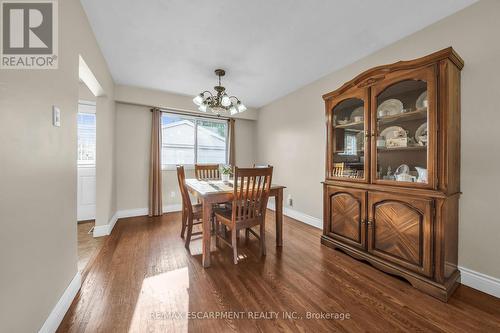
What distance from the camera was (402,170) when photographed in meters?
1.96

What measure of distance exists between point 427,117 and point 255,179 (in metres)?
1.63

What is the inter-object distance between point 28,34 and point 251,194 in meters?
2.02

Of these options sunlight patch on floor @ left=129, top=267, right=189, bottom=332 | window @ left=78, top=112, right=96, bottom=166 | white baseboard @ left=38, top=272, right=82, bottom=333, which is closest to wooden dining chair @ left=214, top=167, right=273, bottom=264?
sunlight patch on floor @ left=129, top=267, right=189, bottom=332

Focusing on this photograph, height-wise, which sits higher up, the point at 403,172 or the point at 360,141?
the point at 360,141

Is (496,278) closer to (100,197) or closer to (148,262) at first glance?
(148,262)

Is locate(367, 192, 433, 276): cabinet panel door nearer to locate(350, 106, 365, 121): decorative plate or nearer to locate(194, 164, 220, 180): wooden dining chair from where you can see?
locate(350, 106, 365, 121): decorative plate

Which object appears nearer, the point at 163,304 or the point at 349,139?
the point at 163,304

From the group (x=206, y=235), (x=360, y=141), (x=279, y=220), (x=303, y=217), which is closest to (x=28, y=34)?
(x=206, y=235)

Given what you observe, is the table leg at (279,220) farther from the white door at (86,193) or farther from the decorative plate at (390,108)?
the white door at (86,193)

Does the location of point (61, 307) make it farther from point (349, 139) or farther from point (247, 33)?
point (349, 139)

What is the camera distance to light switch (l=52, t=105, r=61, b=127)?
1262mm

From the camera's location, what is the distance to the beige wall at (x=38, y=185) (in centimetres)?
89

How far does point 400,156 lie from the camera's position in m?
1.98

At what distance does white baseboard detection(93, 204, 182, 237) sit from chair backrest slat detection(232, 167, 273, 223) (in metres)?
2.10
